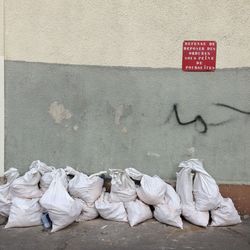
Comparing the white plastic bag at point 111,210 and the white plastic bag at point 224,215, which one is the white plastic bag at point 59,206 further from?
the white plastic bag at point 224,215

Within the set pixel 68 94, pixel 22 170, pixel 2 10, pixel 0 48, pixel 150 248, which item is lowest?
pixel 150 248

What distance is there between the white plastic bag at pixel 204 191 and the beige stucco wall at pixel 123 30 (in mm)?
1112

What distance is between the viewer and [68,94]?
4.66 metres

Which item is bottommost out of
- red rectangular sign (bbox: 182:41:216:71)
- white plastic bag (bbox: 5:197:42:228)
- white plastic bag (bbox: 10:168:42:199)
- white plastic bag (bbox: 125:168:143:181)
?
white plastic bag (bbox: 5:197:42:228)

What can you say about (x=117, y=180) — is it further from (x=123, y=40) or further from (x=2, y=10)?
(x=2, y=10)

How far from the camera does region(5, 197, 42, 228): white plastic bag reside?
4344 millimetres

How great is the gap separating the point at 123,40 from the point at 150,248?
206 cm

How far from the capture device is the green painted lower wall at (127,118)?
459 centimetres

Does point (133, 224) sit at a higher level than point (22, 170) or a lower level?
lower

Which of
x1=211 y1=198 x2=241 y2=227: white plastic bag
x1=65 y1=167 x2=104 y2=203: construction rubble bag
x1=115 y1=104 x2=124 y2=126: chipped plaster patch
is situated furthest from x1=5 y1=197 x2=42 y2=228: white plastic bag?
x1=211 y1=198 x2=241 y2=227: white plastic bag

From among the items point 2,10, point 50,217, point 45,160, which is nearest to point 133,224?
point 50,217

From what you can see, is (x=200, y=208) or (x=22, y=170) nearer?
(x=200, y=208)

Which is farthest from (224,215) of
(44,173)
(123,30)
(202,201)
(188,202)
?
(123,30)

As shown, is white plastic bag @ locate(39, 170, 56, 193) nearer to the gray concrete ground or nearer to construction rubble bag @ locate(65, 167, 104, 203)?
construction rubble bag @ locate(65, 167, 104, 203)
